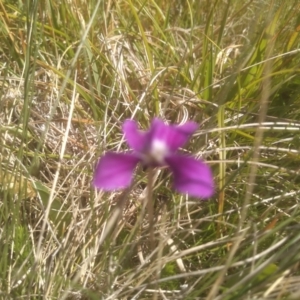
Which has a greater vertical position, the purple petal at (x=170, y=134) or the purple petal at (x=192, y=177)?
the purple petal at (x=170, y=134)

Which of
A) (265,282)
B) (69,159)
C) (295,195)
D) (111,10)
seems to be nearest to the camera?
(265,282)

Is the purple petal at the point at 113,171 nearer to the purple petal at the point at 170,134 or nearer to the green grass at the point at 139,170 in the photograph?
the purple petal at the point at 170,134

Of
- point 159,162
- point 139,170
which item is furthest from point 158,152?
point 139,170

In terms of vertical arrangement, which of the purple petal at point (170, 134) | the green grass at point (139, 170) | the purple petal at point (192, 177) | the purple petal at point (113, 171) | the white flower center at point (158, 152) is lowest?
the purple petal at point (192, 177)

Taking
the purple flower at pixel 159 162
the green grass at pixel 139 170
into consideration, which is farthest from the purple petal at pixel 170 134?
the green grass at pixel 139 170

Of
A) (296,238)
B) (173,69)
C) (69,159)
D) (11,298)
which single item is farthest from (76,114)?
(296,238)

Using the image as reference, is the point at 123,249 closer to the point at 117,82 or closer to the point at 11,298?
the point at 11,298

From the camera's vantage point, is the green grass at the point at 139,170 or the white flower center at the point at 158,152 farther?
the green grass at the point at 139,170
